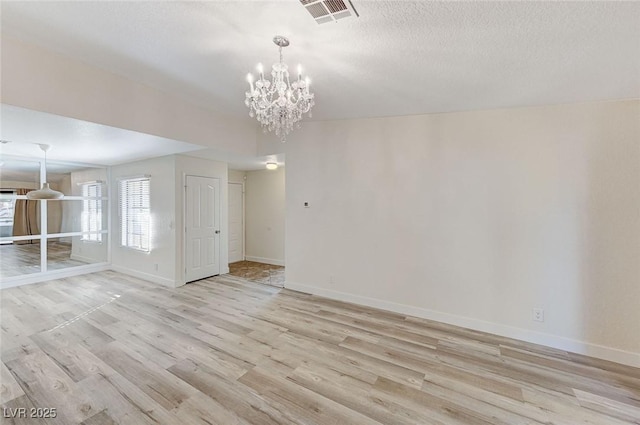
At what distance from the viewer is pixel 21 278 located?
4.79 meters

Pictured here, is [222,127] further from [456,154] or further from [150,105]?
[456,154]

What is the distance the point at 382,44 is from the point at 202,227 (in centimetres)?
462

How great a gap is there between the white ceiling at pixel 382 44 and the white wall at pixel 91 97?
144mm

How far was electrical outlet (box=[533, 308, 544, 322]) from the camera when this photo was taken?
2.92 metres

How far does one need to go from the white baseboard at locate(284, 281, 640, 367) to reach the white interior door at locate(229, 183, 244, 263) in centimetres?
340

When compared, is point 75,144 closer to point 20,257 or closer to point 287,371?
point 20,257

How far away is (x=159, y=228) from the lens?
500cm

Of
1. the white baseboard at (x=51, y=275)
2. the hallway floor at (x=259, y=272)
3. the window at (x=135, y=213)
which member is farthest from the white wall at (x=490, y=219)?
the white baseboard at (x=51, y=275)

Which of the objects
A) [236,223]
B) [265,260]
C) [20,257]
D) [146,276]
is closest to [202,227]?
[146,276]

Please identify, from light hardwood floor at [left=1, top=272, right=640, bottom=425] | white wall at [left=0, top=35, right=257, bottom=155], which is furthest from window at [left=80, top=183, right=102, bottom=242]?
white wall at [left=0, top=35, right=257, bottom=155]

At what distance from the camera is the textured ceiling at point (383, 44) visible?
5.69 ft

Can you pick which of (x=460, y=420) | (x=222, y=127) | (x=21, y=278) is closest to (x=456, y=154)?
(x=460, y=420)

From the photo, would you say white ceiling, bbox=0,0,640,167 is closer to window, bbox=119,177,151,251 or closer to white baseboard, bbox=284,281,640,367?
white baseboard, bbox=284,281,640,367

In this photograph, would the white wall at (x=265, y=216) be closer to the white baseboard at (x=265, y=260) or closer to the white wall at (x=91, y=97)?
the white baseboard at (x=265, y=260)
